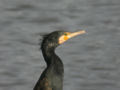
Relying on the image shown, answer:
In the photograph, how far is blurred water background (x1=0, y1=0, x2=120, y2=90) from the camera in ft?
38.3

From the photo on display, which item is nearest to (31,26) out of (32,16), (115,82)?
(32,16)

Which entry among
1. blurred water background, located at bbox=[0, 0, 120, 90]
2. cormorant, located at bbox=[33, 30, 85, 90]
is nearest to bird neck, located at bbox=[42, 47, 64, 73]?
cormorant, located at bbox=[33, 30, 85, 90]

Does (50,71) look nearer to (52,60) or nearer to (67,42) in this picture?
(52,60)

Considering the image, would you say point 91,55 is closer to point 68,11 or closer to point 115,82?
point 115,82

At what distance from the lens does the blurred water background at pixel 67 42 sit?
1167 centimetres

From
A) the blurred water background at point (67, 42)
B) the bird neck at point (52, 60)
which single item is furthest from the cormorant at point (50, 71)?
the blurred water background at point (67, 42)

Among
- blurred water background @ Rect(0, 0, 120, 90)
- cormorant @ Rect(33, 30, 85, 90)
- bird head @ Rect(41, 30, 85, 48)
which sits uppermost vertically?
blurred water background @ Rect(0, 0, 120, 90)

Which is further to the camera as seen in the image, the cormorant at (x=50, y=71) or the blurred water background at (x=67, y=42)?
the blurred water background at (x=67, y=42)

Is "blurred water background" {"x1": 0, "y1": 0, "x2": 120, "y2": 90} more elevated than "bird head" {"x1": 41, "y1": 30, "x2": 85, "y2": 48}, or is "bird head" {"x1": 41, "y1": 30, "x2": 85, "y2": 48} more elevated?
"blurred water background" {"x1": 0, "y1": 0, "x2": 120, "y2": 90}

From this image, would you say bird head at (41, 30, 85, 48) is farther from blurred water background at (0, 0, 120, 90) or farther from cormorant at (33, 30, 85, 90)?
blurred water background at (0, 0, 120, 90)

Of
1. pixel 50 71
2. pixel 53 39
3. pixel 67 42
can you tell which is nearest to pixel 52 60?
pixel 50 71

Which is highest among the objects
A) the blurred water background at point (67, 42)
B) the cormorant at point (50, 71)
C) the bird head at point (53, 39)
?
the blurred water background at point (67, 42)

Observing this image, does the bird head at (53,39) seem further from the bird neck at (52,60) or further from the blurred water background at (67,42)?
the blurred water background at (67,42)

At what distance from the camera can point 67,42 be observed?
508 inches
